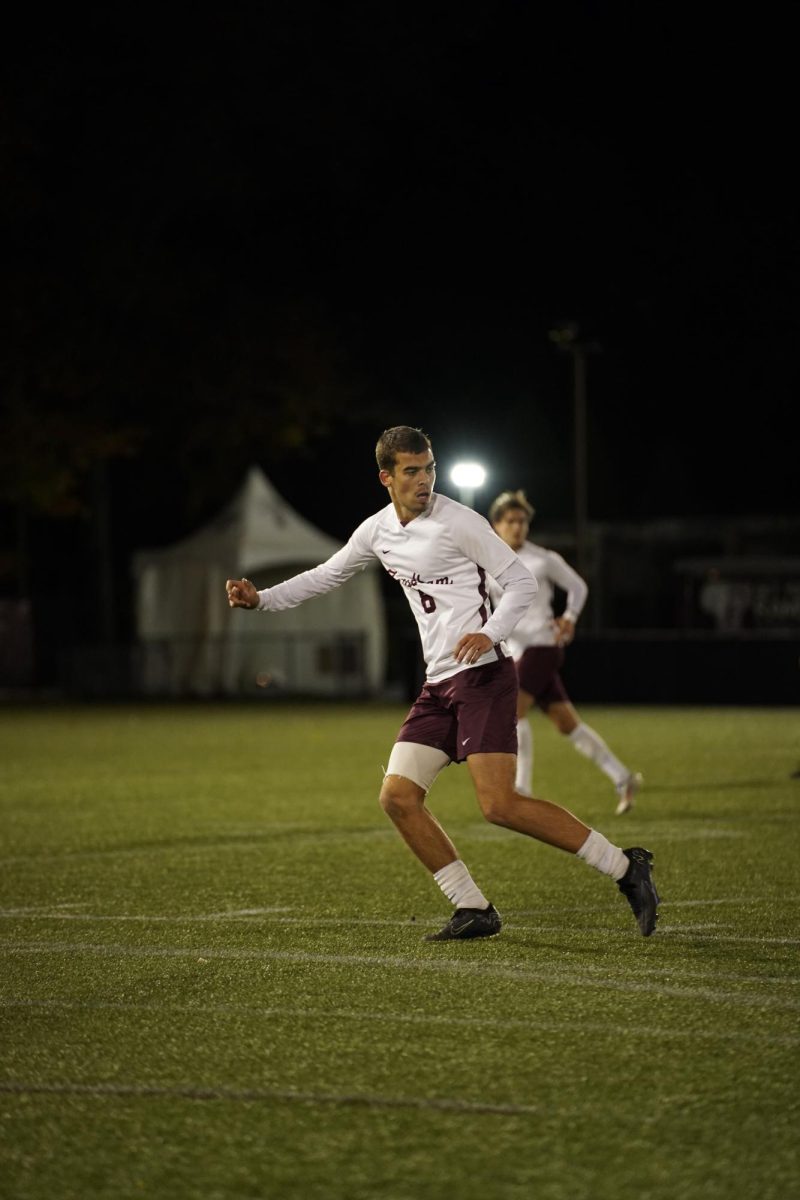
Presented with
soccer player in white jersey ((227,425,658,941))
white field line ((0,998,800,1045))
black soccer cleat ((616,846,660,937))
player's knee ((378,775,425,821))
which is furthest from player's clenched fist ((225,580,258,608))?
white field line ((0,998,800,1045))

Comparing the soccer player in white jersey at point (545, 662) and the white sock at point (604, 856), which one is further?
the soccer player in white jersey at point (545, 662)

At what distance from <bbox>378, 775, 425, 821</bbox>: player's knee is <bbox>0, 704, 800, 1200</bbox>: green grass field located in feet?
1.77

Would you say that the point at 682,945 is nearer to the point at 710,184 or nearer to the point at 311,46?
the point at 311,46

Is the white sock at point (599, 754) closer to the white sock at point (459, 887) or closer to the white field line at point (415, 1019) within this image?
the white sock at point (459, 887)

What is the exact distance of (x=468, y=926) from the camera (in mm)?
8102

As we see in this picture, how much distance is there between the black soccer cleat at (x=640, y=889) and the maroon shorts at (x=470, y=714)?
→ 695 millimetres

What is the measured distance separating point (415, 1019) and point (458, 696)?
2.02 metres

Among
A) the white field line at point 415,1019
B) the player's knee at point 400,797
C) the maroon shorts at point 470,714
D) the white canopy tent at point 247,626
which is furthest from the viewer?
the white canopy tent at point 247,626

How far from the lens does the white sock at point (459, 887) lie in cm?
820

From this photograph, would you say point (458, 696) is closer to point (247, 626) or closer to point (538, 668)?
point (538, 668)

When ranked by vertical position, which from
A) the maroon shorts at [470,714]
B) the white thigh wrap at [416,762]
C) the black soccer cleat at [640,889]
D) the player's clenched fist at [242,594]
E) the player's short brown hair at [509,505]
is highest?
the player's short brown hair at [509,505]

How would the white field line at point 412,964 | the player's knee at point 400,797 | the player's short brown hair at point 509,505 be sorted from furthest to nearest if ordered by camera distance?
the player's short brown hair at point 509,505, the player's knee at point 400,797, the white field line at point 412,964

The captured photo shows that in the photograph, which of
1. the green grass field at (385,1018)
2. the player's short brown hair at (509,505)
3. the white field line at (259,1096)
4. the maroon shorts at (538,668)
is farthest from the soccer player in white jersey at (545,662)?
the white field line at (259,1096)

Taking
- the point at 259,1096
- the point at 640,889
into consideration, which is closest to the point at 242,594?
the point at 640,889
